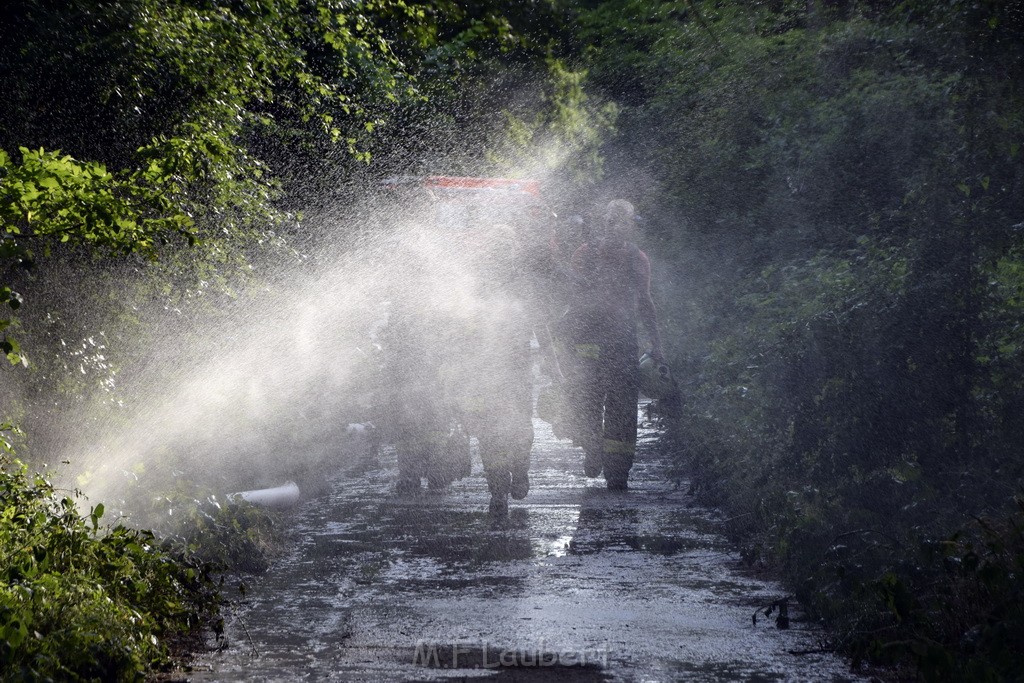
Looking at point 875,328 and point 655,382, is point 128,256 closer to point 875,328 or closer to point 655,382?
point 875,328

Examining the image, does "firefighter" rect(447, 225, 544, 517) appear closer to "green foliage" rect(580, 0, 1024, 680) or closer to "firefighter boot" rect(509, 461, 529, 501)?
"firefighter boot" rect(509, 461, 529, 501)

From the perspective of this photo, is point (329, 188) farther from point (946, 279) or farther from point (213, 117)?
point (946, 279)

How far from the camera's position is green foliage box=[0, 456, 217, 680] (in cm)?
504

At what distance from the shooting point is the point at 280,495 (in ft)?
33.7

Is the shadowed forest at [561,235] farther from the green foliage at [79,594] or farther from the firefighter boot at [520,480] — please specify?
the firefighter boot at [520,480]

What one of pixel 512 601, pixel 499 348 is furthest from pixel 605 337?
pixel 512 601

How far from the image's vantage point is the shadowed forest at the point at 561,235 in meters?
5.90

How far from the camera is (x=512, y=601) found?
22.7 ft

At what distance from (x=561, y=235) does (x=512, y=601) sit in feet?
29.2

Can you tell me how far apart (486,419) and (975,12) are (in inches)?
175

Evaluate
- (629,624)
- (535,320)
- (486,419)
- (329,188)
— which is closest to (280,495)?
(486,419)

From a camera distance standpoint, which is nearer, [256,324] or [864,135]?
[256,324]

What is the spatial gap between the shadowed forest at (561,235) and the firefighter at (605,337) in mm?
892

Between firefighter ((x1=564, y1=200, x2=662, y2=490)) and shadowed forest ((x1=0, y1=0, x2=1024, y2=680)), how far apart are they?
0.89 meters
